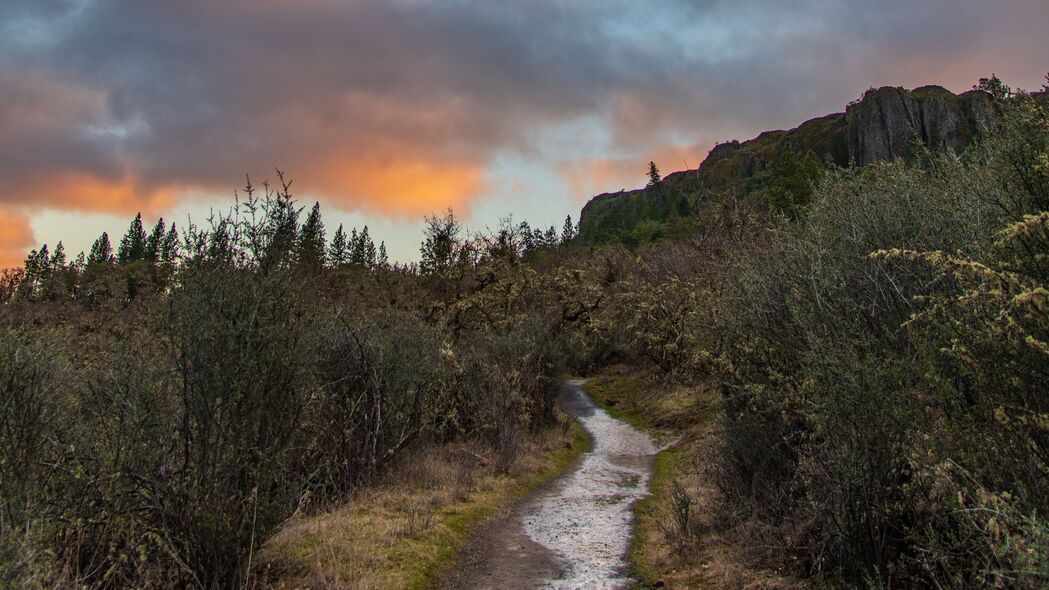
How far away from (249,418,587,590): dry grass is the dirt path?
56cm

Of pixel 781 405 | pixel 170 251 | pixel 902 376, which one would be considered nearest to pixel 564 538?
pixel 781 405

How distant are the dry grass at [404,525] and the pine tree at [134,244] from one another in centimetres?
13124

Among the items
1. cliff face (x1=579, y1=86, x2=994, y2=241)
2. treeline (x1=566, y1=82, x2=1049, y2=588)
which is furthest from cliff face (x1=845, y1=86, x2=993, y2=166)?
treeline (x1=566, y1=82, x2=1049, y2=588)

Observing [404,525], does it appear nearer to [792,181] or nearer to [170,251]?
[170,251]

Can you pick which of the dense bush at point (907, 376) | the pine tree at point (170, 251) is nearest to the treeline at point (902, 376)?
the dense bush at point (907, 376)

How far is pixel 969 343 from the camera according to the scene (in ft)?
17.9

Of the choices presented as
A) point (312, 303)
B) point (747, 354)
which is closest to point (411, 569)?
point (312, 303)

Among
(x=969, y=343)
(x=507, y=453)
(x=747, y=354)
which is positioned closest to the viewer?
(x=969, y=343)

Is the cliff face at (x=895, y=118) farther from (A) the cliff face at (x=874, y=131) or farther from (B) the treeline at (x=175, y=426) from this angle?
(B) the treeline at (x=175, y=426)

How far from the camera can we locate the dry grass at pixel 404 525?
8.16 m

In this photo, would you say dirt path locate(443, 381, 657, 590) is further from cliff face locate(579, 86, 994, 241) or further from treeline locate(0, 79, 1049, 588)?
cliff face locate(579, 86, 994, 241)

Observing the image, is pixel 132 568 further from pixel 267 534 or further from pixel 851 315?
pixel 851 315

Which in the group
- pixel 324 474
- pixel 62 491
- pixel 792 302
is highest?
pixel 792 302

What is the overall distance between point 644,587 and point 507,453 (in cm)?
839
